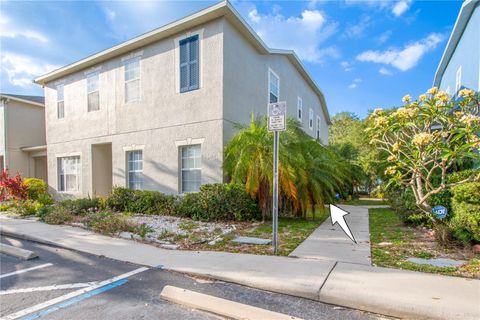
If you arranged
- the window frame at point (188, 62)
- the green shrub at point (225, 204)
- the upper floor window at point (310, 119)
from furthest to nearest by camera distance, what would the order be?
the upper floor window at point (310, 119) < the window frame at point (188, 62) < the green shrub at point (225, 204)

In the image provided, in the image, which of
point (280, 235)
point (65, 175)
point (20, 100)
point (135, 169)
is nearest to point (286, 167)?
point (280, 235)

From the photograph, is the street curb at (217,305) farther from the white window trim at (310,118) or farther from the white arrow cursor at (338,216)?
the white window trim at (310,118)

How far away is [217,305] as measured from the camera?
305cm

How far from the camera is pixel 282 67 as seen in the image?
13.7m

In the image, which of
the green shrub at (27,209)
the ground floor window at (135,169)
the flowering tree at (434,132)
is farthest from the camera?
the ground floor window at (135,169)

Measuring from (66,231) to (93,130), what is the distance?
6.60 metres

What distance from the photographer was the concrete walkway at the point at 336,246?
458cm

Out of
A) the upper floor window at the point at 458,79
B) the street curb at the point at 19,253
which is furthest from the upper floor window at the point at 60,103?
the upper floor window at the point at 458,79

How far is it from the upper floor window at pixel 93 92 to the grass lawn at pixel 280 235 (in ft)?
32.2

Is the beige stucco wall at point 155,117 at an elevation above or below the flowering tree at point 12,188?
above

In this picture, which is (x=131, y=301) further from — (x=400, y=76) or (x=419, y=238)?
(x=400, y=76)

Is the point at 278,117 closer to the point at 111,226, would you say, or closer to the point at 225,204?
the point at 225,204

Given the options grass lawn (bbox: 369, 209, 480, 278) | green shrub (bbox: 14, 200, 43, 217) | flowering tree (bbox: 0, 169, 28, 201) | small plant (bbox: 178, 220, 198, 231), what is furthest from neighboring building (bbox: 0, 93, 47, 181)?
grass lawn (bbox: 369, 209, 480, 278)

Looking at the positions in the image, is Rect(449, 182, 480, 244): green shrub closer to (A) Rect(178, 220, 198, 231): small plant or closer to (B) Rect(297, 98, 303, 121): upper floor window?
(A) Rect(178, 220, 198, 231): small plant
